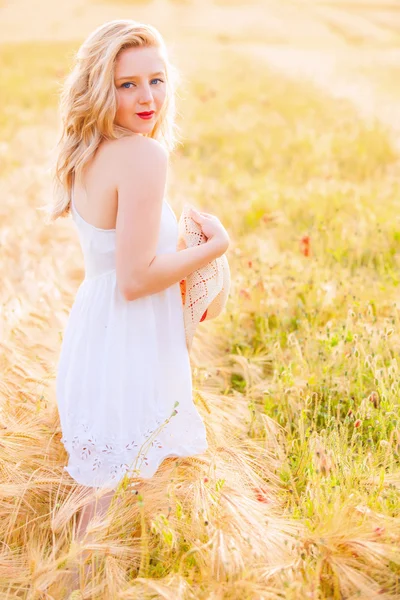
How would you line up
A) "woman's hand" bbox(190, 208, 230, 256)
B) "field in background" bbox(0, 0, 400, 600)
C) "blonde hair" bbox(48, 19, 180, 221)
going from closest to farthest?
"field in background" bbox(0, 0, 400, 600) → "blonde hair" bbox(48, 19, 180, 221) → "woman's hand" bbox(190, 208, 230, 256)

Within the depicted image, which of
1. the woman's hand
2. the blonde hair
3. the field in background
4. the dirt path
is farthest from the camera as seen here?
the dirt path

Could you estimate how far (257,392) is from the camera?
3258 mm

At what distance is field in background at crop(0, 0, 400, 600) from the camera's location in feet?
6.70

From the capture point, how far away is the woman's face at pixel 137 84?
7.10 ft

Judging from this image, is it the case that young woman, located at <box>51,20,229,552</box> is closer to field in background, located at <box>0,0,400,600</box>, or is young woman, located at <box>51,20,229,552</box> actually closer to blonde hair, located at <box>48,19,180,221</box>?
blonde hair, located at <box>48,19,180,221</box>

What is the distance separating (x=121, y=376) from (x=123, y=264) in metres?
0.42

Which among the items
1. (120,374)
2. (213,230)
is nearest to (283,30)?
(213,230)

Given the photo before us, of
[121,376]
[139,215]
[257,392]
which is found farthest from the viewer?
[257,392]

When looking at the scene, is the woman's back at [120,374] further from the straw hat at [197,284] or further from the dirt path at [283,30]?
the dirt path at [283,30]

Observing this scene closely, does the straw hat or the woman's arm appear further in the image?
the straw hat

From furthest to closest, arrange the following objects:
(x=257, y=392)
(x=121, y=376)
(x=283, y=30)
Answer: (x=283, y=30)
(x=257, y=392)
(x=121, y=376)

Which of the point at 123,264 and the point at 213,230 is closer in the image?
the point at 123,264

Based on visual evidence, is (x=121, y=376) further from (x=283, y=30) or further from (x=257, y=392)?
(x=283, y=30)

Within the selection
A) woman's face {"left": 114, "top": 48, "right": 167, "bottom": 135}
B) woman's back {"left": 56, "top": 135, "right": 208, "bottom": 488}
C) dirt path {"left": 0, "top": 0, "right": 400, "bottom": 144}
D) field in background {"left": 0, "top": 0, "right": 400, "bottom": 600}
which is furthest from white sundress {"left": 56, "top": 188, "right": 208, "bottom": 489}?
dirt path {"left": 0, "top": 0, "right": 400, "bottom": 144}
